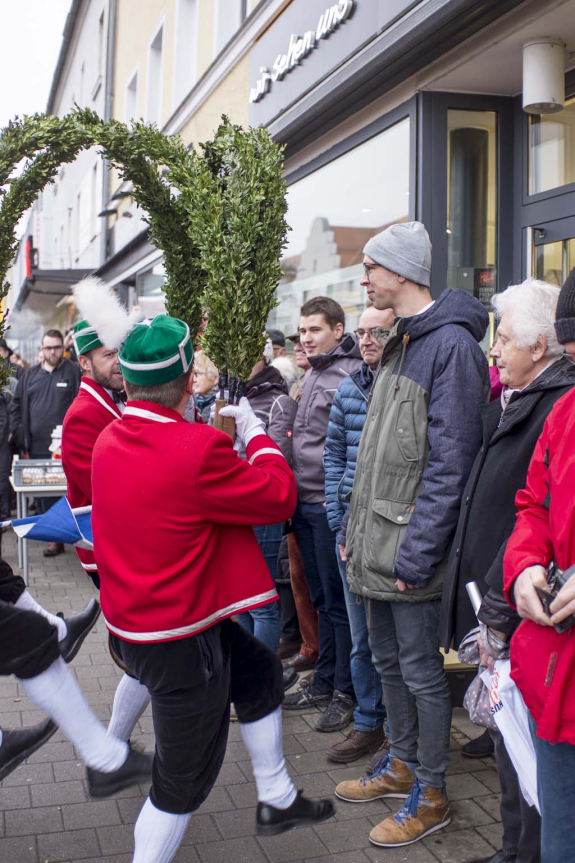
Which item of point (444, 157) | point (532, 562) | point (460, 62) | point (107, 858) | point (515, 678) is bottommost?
point (107, 858)

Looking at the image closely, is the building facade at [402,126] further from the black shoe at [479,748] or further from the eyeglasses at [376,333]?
the black shoe at [479,748]

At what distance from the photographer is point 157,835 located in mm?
2658

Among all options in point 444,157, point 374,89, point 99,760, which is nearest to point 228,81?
point 374,89

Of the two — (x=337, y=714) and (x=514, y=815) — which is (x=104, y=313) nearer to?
(x=514, y=815)

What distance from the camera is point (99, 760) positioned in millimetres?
3209

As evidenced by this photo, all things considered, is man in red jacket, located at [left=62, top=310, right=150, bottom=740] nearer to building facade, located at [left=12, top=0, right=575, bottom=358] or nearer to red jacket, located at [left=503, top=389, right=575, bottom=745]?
building facade, located at [left=12, top=0, right=575, bottom=358]

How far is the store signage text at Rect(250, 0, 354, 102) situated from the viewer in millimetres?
6570

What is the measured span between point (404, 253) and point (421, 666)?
5.37 feet

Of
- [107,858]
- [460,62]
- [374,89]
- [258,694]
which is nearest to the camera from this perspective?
[258,694]

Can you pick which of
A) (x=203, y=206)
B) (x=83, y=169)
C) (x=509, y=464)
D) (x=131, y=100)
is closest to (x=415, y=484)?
(x=509, y=464)

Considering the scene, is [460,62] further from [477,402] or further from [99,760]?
[99,760]

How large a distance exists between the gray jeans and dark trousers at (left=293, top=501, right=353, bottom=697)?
102 cm

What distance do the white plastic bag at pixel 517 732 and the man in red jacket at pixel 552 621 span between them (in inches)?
4.1

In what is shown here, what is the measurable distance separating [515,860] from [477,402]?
5.35 feet
